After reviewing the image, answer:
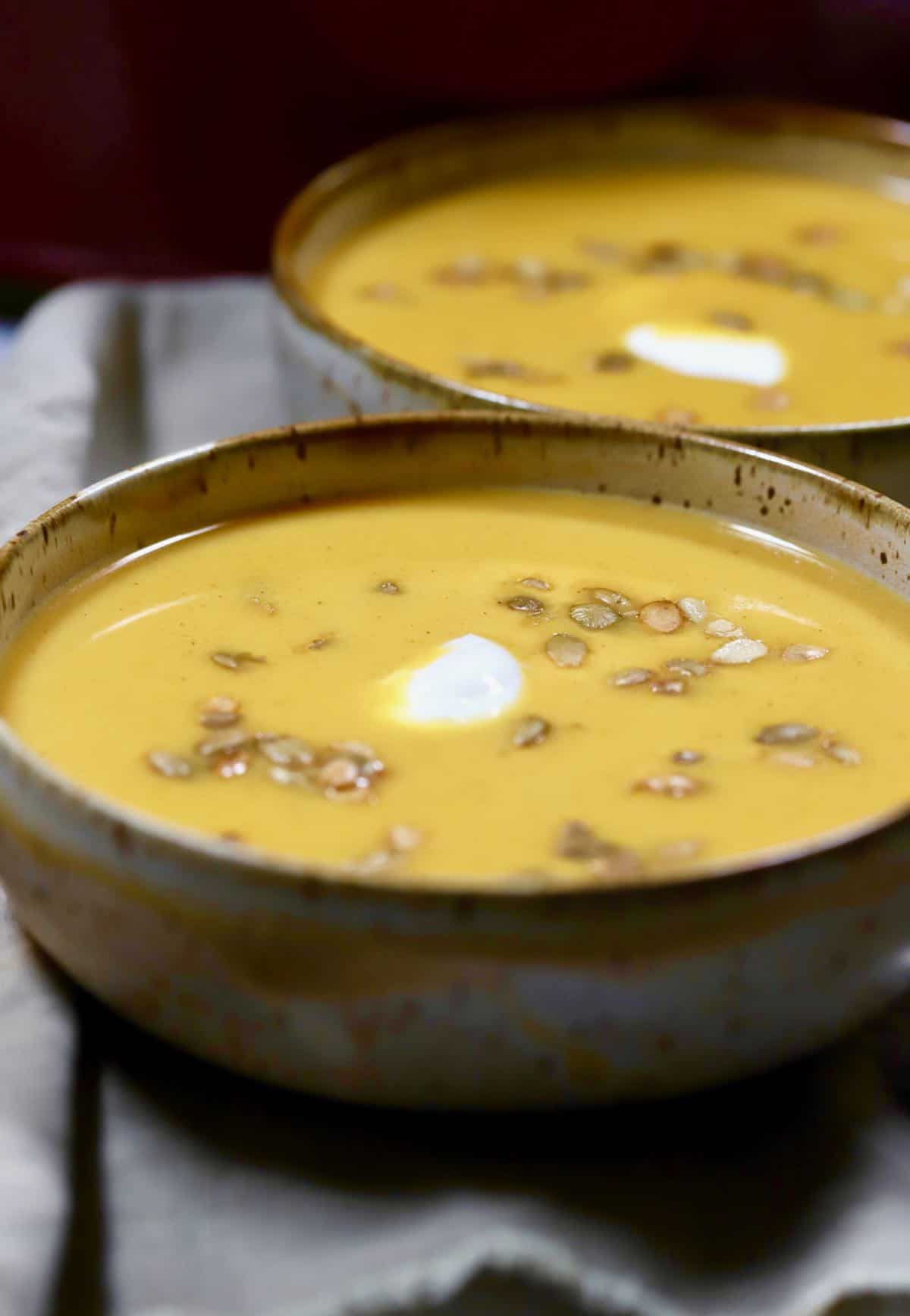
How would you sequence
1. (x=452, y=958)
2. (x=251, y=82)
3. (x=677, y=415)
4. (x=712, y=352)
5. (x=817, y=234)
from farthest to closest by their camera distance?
(x=251, y=82), (x=817, y=234), (x=712, y=352), (x=677, y=415), (x=452, y=958)

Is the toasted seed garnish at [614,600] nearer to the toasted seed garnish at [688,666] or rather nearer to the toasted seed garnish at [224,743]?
the toasted seed garnish at [688,666]

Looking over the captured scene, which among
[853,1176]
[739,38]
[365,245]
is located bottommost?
[853,1176]

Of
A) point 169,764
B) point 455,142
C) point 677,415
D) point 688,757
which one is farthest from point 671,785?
point 455,142

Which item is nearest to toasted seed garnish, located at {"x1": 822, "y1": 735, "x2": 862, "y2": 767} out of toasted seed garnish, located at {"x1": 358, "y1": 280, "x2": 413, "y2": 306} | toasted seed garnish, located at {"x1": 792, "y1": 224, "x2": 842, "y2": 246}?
toasted seed garnish, located at {"x1": 358, "y1": 280, "x2": 413, "y2": 306}

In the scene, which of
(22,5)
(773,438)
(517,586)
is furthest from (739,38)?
(517,586)

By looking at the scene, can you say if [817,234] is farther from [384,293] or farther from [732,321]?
[384,293]

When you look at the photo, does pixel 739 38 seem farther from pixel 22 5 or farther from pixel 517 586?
pixel 517 586
